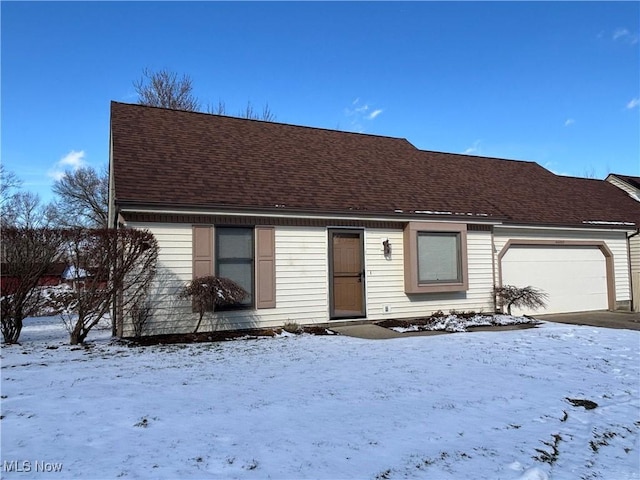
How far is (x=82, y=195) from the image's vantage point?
116ft

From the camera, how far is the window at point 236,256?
29.0 ft

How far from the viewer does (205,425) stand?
148 inches

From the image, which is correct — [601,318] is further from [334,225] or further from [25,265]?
[25,265]

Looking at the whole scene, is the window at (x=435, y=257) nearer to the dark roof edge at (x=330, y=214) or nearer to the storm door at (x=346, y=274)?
the dark roof edge at (x=330, y=214)

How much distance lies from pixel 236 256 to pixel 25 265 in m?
3.56

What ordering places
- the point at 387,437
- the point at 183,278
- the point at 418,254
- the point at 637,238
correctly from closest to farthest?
1. the point at 387,437
2. the point at 183,278
3. the point at 418,254
4. the point at 637,238

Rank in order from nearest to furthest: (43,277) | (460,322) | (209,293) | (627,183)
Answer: (43,277)
(209,293)
(460,322)
(627,183)

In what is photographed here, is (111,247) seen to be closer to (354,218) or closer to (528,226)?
(354,218)

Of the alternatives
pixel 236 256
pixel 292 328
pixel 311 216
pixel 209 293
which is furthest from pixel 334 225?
pixel 209 293

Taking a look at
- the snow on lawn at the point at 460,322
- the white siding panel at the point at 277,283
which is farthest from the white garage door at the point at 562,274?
the white siding panel at the point at 277,283

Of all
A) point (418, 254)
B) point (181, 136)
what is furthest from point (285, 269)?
point (181, 136)

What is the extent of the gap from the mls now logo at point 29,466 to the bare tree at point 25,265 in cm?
485

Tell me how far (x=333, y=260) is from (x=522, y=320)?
190 inches

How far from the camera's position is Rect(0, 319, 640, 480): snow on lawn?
10.5 feet
